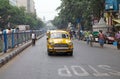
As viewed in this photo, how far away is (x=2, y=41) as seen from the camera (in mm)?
22828

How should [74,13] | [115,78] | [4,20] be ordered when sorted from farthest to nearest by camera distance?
[4,20], [74,13], [115,78]

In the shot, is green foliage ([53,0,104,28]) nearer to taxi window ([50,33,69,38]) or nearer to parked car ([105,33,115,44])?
parked car ([105,33,115,44])

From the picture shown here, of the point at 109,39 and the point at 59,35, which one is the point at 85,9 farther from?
the point at 59,35

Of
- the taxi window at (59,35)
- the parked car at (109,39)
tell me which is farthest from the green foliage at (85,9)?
the taxi window at (59,35)

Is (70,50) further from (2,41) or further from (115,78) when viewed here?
(115,78)

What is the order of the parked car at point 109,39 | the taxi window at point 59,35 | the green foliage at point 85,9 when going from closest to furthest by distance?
the taxi window at point 59,35 → the parked car at point 109,39 → the green foliage at point 85,9

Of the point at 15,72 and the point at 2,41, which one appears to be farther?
the point at 2,41

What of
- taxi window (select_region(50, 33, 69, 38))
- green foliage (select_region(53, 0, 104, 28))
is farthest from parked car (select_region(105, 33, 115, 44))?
taxi window (select_region(50, 33, 69, 38))

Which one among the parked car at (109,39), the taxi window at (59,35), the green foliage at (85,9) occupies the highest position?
the green foliage at (85,9)

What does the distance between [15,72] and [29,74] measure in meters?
1.04

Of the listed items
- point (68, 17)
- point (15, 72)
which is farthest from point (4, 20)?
point (15, 72)

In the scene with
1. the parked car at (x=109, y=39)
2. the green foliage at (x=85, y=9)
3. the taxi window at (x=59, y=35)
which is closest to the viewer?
the taxi window at (x=59, y=35)

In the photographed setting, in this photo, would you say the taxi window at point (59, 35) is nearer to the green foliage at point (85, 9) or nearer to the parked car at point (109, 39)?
the parked car at point (109, 39)

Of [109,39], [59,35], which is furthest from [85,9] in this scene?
[59,35]
